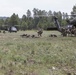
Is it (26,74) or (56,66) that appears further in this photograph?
(56,66)

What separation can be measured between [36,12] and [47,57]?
131197 millimetres

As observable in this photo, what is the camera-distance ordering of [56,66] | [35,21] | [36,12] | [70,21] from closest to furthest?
[56,66] < [70,21] < [35,21] < [36,12]

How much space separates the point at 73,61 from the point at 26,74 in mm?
2442

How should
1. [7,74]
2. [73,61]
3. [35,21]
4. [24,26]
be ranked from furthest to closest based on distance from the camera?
[35,21] < [24,26] < [73,61] < [7,74]

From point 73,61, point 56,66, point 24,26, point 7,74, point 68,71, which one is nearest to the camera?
point 7,74

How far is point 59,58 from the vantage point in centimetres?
891

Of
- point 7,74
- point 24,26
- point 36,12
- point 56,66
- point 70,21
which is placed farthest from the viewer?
point 36,12

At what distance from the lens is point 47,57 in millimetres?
9023

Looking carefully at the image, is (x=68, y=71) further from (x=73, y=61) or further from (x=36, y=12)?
(x=36, y=12)

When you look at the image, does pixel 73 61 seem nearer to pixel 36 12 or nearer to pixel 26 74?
pixel 26 74

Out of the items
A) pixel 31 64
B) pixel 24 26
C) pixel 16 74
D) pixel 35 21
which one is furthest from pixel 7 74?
pixel 35 21

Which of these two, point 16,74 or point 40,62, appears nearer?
point 16,74

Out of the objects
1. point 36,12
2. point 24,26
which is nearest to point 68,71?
point 24,26

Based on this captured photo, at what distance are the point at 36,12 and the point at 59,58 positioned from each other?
131312mm
